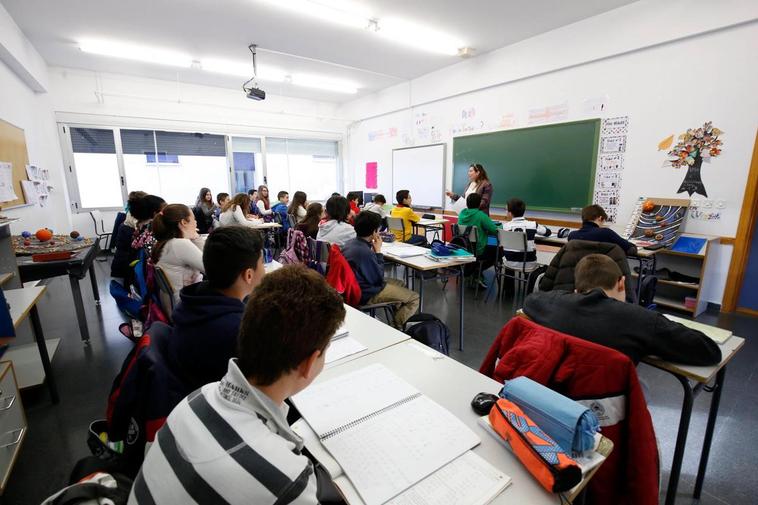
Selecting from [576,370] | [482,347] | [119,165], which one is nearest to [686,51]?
[482,347]

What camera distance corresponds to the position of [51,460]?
1900 millimetres

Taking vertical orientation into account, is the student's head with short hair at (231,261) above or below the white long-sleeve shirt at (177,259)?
above

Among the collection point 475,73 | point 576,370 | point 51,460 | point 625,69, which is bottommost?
point 51,460

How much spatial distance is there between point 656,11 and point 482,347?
427 cm

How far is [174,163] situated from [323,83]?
3.77m

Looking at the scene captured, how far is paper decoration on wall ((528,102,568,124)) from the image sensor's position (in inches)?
198

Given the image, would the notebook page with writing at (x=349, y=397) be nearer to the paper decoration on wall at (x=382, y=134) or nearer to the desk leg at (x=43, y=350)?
the desk leg at (x=43, y=350)

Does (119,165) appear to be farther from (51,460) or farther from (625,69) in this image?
(625,69)

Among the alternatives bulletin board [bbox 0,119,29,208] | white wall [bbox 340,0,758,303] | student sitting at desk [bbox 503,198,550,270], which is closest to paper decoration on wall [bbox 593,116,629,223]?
white wall [bbox 340,0,758,303]

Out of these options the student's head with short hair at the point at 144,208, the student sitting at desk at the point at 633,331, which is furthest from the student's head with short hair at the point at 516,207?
the student's head with short hair at the point at 144,208

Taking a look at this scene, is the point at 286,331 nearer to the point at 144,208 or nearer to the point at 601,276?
the point at 601,276

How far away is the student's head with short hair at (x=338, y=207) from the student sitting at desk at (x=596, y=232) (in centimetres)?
225

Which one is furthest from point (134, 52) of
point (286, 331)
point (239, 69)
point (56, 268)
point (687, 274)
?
point (687, 274)

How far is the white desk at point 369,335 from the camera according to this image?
145cm
